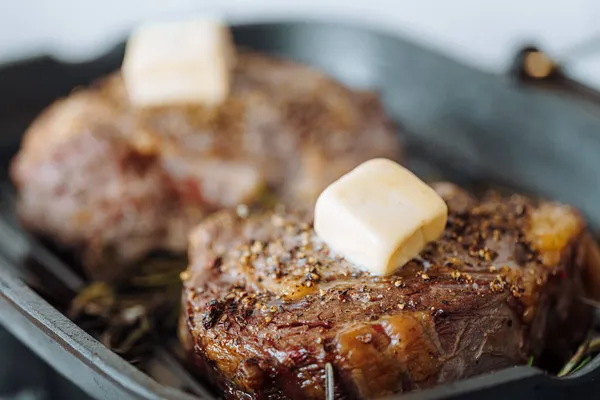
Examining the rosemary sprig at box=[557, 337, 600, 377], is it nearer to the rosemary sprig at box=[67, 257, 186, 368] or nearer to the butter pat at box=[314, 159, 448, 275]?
the butter pat at box=[314, 159, 448, 275]

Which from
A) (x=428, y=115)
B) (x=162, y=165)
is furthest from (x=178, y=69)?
(x=428, y=115)

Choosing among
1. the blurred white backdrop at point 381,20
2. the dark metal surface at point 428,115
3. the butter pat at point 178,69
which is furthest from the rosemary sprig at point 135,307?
the blurred white backdrop at point 381,20

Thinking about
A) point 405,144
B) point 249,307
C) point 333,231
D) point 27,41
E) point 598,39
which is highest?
point 598,39

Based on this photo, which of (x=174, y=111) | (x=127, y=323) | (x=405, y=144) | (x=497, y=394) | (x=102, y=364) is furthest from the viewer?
(x=405, y=144)

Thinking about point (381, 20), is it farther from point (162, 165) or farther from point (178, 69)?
point (162, 165)

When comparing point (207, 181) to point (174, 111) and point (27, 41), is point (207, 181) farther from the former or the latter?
point (27, 41)

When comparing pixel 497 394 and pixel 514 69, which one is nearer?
pixel 497 394

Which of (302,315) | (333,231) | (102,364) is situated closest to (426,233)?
(333,231)
